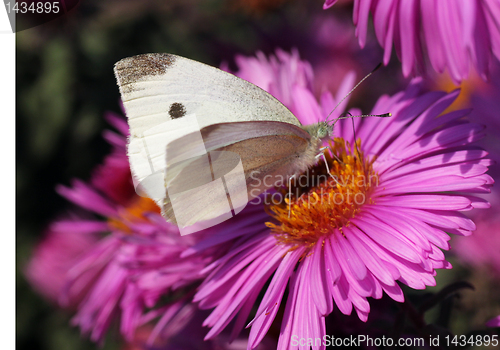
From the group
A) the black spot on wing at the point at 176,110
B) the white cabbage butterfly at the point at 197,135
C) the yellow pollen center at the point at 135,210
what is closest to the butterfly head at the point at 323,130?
the white cabbage butterfly at the point at 197,135

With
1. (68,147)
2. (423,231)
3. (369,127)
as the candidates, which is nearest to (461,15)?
(423,231)

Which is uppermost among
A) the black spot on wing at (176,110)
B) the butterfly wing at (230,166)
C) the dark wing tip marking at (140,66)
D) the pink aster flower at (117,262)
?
the dark wing tip marking at (140,66)

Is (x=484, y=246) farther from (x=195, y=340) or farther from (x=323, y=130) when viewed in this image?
(x=195, y=340)

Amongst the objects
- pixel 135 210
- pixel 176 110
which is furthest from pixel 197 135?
pixel 135 210

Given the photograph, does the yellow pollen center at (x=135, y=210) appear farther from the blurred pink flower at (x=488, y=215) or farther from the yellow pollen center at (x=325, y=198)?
the blurred pink flower at (x=488, y=215)

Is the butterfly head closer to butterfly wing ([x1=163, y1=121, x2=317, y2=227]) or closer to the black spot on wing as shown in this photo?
butterfly wing ([x1=163, y1=121, x2=317, y2=227])

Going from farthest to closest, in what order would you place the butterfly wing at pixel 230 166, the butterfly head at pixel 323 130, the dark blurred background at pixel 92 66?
the dark blurred background at pixel 92 66 < the butterfly head at pixel 323 130 < the butterfly wing at pixel 230 166
